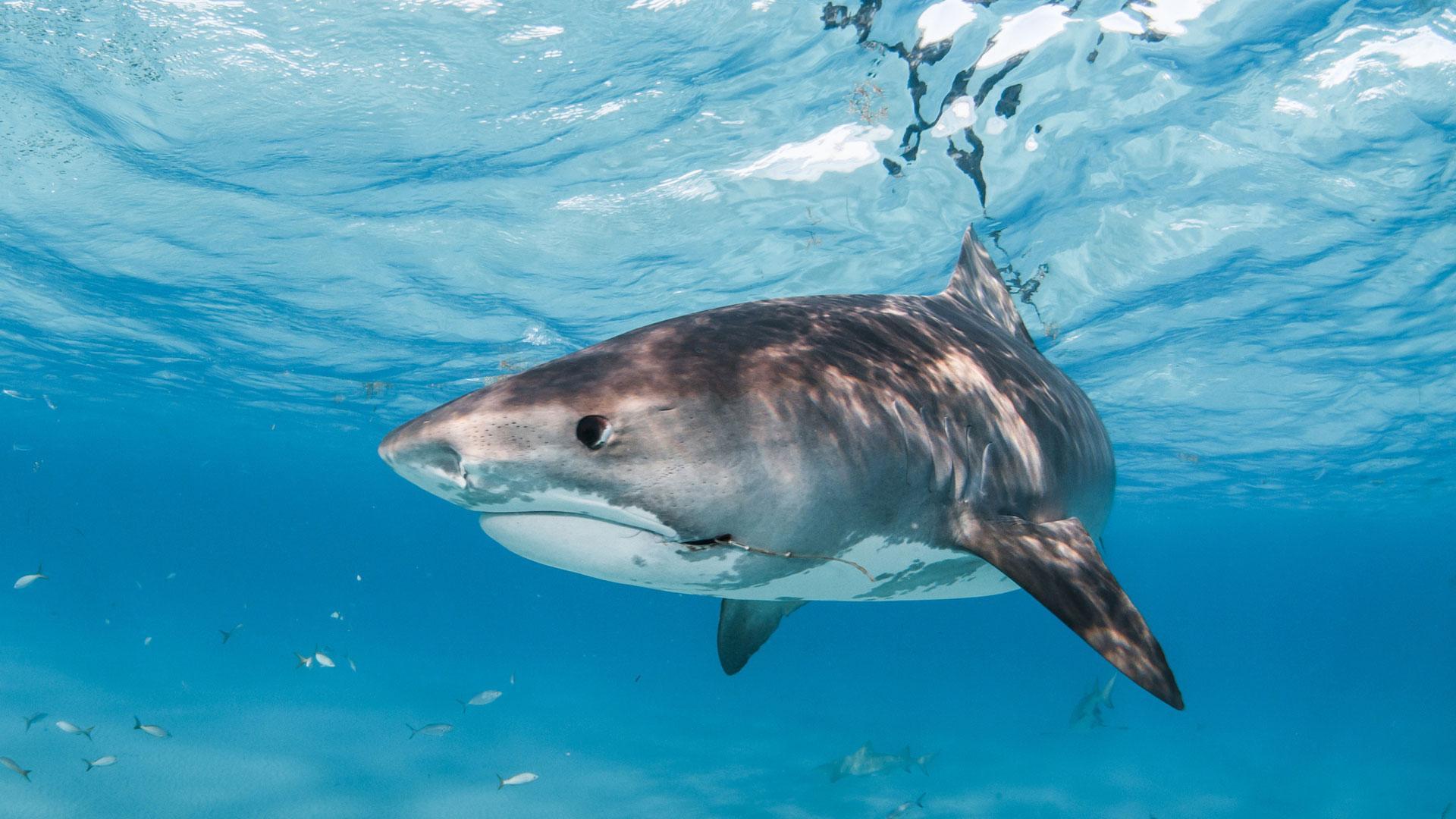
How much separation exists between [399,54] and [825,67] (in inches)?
190

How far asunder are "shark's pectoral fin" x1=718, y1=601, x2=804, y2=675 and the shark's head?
2.25 metres

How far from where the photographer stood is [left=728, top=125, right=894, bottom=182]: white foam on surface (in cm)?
1045

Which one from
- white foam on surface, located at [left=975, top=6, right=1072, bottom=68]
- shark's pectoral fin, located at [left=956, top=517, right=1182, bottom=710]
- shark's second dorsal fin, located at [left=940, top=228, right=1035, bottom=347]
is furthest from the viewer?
white foam on surface, located at [left=975, top=6, right=1072, bottom=68]

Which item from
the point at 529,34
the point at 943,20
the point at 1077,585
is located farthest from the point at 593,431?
the point at 529,34

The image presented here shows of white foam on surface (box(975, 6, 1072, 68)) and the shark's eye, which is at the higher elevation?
white foam on surface (box(975, 6, 1072, 68))

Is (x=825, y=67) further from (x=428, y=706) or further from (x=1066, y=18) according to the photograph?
(x=428, y=706)

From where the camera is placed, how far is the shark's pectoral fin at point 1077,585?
8.27 ft

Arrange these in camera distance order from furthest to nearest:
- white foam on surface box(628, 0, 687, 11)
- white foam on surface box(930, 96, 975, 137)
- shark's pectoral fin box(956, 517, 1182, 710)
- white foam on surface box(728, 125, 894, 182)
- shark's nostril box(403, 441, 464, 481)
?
white foam on surface box(728, 125, 894, 182), white foam on surface box(930, 96, 975, 137), white foam on surface box(628, 0, 687, 11), shark's pectoral fin box(956, 517, 1182, 710), shark's nostril box(403, 441, 464, 481)

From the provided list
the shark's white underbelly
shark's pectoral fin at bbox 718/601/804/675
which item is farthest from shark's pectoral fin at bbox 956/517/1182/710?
shark's pectoral fin at bbox 718/601/804/675

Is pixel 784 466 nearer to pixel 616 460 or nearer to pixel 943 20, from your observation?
pixel 616 460

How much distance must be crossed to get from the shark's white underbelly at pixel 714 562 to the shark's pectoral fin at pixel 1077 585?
255 millimetres

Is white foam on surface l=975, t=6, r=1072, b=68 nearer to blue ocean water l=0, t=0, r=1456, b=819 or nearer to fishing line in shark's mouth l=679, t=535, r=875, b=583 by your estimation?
blue ocean water l=0, t=0, r=1456, b=819

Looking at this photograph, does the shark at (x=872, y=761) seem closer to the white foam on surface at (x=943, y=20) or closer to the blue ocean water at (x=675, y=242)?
the blue ocean water at (x=675, y=242)

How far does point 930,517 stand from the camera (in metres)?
3.01
